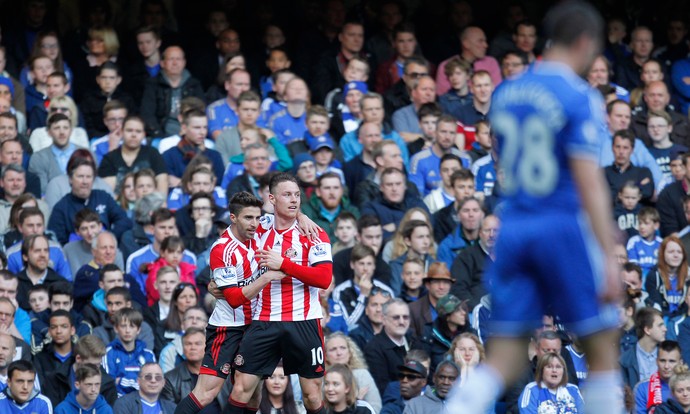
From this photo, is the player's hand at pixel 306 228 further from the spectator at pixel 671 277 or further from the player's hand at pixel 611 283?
the spectator at pixel 671 277

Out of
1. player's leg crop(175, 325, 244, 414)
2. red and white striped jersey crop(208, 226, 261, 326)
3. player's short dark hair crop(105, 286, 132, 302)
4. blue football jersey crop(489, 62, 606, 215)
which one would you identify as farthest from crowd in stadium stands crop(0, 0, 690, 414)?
blue football jersey crop(489, 62, 606, 215)

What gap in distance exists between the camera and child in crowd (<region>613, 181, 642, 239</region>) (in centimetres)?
1672

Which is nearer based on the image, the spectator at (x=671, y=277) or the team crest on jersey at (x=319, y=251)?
the team crest on jersey at (x=319, y=251)

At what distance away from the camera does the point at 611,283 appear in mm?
7457

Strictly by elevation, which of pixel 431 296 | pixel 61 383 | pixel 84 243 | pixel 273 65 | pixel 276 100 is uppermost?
pixel 273 65

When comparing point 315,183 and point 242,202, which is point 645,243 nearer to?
point 315,183

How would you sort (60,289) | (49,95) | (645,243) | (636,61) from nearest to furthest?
(60,289), (645,243), (49,95), (636,61)

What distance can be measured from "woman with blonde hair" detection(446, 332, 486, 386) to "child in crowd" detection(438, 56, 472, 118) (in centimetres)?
594

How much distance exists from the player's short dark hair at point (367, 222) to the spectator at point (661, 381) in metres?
3.44

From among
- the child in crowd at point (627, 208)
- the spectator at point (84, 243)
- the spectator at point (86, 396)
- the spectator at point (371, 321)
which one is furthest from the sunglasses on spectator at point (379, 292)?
the child in crowd at point (627, 208)

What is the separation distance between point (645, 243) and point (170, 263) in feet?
18.9

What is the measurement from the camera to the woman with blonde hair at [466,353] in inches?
524

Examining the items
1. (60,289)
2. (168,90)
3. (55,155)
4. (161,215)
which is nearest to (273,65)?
(168,90)

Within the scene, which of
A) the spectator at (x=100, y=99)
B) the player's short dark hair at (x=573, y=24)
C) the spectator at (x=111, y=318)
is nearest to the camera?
the player's short dark hair at (x=573, y=24)
